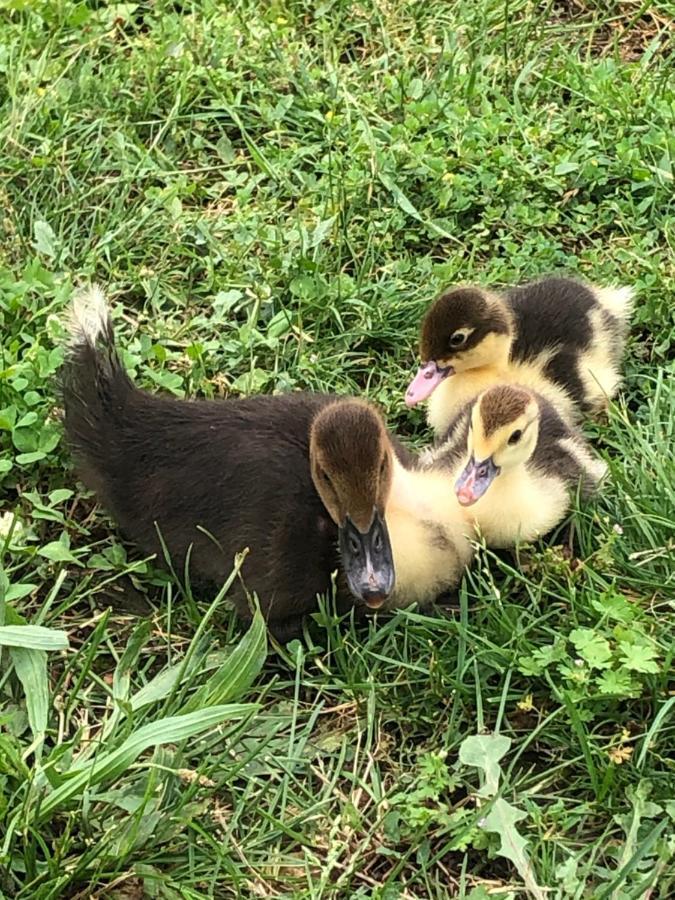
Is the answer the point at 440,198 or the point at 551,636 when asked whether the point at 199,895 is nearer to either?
the point at 551,636

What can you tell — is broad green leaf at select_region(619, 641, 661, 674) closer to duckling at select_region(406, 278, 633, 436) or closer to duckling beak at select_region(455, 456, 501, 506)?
duckling beak at select_region(455, 456, 501, 506)

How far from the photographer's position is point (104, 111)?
3.81 meters

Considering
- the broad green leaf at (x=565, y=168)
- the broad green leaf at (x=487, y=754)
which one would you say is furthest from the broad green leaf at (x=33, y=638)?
the broad green leaf at (x=565, y=168)

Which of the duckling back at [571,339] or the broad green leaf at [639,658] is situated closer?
the broad green leaf at [639,658]

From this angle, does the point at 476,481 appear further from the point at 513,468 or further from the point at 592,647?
the point at 592,647

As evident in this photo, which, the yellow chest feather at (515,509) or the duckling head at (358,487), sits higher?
the duckling head at (358,487)

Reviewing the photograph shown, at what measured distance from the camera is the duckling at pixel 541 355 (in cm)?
295

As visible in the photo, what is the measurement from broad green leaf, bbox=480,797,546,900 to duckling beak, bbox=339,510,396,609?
0.46 m

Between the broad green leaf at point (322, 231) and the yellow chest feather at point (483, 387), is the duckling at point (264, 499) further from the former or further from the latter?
the broad green leaf at point (322, 231)

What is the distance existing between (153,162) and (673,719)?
2.31 metres

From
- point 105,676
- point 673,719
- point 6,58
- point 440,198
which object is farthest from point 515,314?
point 6,58

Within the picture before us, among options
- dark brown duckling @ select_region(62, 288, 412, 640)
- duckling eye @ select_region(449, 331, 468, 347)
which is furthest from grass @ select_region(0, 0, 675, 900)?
duckling eye @ select_region(449, 331, 468, 347)

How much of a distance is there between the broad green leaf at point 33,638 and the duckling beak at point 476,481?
87 cm

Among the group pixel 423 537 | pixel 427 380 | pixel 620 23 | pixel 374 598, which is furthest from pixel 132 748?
pixel 620 23
